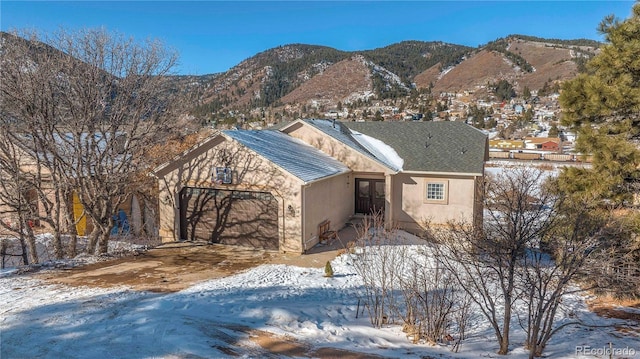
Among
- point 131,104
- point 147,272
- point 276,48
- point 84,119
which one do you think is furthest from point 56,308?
point 276,48

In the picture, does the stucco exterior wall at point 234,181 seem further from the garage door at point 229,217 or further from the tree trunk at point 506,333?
the tree trunk at point 506,333

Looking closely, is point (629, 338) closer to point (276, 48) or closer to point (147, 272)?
point (147, 272)

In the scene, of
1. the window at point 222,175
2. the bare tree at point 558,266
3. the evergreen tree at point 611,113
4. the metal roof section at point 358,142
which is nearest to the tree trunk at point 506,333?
the bare tree at point 558,266

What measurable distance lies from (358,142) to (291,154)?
5000 mm

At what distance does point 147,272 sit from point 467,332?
8589mm

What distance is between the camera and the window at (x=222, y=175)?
14328 mm

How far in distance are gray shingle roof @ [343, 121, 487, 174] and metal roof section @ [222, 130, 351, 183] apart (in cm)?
342

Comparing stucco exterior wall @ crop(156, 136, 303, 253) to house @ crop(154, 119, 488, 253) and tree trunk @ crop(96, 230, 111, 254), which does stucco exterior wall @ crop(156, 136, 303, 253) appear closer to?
house @ crop(154, 119, 488, 253)

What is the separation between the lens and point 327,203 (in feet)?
51.0

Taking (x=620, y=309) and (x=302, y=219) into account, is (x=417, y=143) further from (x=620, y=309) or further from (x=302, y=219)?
(x=620, y=309)

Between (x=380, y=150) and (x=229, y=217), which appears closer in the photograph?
(x=229, y=217)

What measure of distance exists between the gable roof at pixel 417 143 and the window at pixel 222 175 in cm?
571

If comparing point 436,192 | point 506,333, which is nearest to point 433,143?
point 436,192

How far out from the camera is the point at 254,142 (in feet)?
49.5
